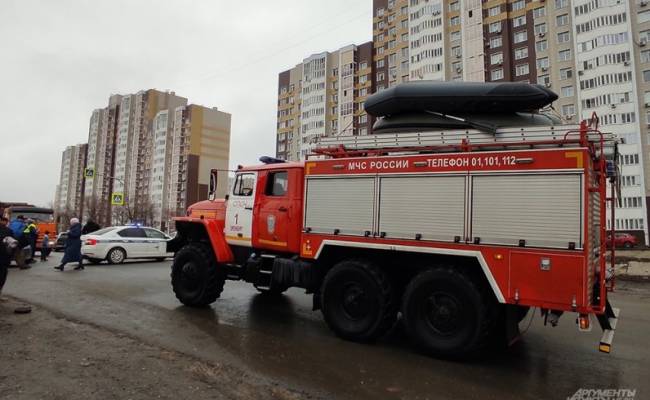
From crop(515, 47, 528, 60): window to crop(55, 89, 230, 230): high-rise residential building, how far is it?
6665cm

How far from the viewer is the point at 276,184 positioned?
739 centimetres

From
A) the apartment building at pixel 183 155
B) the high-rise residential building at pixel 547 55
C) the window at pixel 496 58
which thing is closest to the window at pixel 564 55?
the high-rise residential building at pixel 547 55

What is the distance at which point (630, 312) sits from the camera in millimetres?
8750

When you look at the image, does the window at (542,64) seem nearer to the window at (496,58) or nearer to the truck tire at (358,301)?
the window at (496,58)

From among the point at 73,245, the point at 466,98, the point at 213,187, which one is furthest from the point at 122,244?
the point at 466,98

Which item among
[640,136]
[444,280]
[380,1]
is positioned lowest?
[444,280]

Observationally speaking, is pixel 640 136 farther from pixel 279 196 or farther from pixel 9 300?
pixel 9 300

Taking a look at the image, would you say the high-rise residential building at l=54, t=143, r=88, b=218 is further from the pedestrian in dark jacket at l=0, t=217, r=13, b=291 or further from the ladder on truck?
the ladder on truck

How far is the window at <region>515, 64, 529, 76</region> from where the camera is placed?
53.8 metres

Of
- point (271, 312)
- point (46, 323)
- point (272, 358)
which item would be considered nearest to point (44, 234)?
point (46, 323)

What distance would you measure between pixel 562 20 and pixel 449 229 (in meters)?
58.8

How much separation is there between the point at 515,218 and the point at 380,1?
2880 inches

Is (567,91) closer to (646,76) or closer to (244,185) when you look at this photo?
(646,76)

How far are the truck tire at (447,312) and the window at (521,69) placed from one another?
2252 inches
